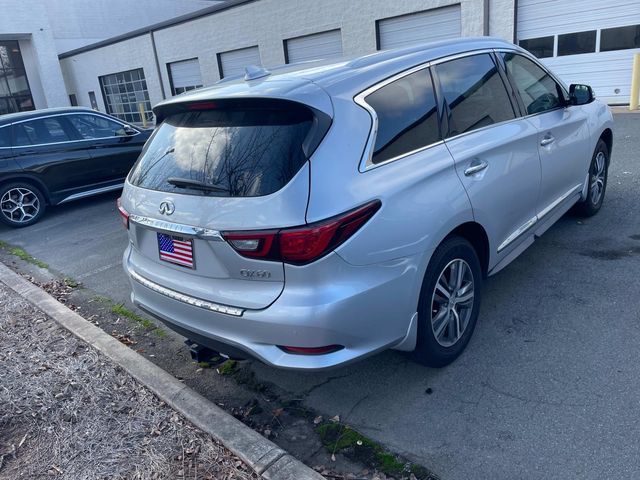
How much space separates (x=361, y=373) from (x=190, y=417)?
109cm

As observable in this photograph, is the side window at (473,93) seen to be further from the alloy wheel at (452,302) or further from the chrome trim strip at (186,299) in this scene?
the chrome trim strip at (186,299)

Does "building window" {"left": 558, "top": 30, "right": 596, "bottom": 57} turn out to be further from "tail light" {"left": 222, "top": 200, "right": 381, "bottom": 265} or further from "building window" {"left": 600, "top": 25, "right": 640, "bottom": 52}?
"tail light" {"left": 222, "top": 200, "right": 381, "bottom": 265}

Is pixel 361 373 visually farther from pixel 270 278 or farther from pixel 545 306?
pixel 545 306

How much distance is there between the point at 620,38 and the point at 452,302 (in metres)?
13.1

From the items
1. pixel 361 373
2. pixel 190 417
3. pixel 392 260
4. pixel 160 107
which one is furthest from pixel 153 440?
pixel 160 107

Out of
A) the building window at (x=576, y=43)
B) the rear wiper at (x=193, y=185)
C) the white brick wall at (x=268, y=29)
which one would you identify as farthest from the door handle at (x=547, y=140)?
the white brick wall at (x=268, y=29)

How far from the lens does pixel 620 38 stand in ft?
42.7

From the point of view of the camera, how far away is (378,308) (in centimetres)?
260

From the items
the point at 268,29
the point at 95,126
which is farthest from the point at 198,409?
the point at 268,29

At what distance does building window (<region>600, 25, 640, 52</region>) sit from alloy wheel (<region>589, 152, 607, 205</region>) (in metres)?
9.62

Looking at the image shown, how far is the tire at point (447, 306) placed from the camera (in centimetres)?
292

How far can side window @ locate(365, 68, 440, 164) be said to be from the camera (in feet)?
9.10

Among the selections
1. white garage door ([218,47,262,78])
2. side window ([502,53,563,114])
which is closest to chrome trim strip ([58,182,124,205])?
side window ([502,53,563,114])

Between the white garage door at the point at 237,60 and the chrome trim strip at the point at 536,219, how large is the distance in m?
18.7
